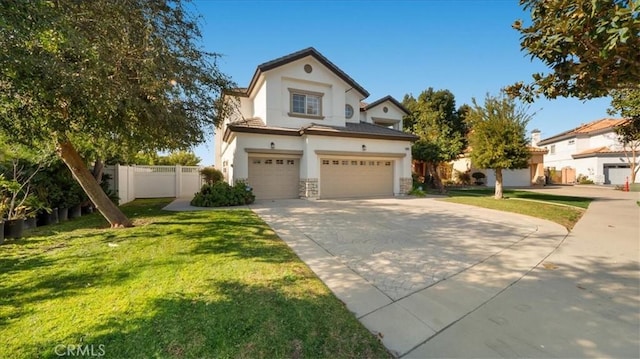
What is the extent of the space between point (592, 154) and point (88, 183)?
138 ft

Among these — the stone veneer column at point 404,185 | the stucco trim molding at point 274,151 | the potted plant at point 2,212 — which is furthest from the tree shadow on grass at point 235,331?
the stone veneer column at point 404,185

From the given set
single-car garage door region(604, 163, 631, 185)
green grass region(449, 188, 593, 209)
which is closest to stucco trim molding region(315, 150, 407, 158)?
green grass region(449, 188, 593, 209)

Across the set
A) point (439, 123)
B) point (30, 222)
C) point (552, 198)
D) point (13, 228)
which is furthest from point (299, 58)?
point (552, 198)

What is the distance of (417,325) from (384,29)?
1208cm

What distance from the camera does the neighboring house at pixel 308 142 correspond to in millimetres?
13938

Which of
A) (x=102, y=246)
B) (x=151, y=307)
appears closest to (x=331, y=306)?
(x=151, y=307)

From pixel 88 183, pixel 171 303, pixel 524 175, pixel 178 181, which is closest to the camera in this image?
pixel 171 303

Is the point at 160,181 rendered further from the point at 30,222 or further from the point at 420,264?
the point at 420,264

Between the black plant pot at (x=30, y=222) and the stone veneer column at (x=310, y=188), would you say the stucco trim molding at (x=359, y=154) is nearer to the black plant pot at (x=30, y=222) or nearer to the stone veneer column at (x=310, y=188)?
the stone veneer column at (x=310, y=188)

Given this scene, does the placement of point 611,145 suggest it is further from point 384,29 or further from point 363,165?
point 384,29

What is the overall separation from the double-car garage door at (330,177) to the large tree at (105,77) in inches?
222

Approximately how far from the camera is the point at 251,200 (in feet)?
40.9

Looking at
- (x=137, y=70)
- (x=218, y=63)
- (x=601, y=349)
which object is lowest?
(x=601, y=349)

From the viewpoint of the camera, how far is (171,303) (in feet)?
10.6
